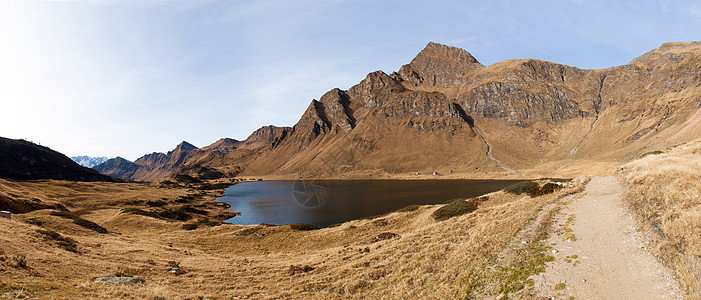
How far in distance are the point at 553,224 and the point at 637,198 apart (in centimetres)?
653

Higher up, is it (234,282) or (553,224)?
(553,224)

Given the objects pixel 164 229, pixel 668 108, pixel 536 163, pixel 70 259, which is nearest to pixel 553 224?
pixel 70 259

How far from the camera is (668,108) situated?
521ft

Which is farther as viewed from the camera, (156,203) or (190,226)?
(156,203)

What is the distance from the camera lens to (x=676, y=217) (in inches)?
470

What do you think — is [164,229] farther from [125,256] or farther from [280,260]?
[280,260]

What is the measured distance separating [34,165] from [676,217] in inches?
9116

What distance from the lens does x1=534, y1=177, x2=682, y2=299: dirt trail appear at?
8695 millimetres

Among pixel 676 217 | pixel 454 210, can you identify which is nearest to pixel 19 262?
pixel 676 217

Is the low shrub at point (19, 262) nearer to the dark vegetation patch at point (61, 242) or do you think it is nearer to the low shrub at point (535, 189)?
the dark vegetation patch at point (61, 242)

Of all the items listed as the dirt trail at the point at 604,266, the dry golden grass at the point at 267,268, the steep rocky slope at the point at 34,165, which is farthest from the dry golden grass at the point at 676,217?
the steep rocky slope at the point at 34,165

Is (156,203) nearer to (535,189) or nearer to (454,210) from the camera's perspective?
(454,210)

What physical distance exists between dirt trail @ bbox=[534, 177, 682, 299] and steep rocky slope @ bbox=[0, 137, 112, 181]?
675 ft

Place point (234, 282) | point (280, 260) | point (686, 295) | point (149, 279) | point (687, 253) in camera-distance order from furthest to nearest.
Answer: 1. point (280, 260)
2. point (234, 282)
3. point (149, 279)
4. point (687, 253)
5. point (686, 295)
